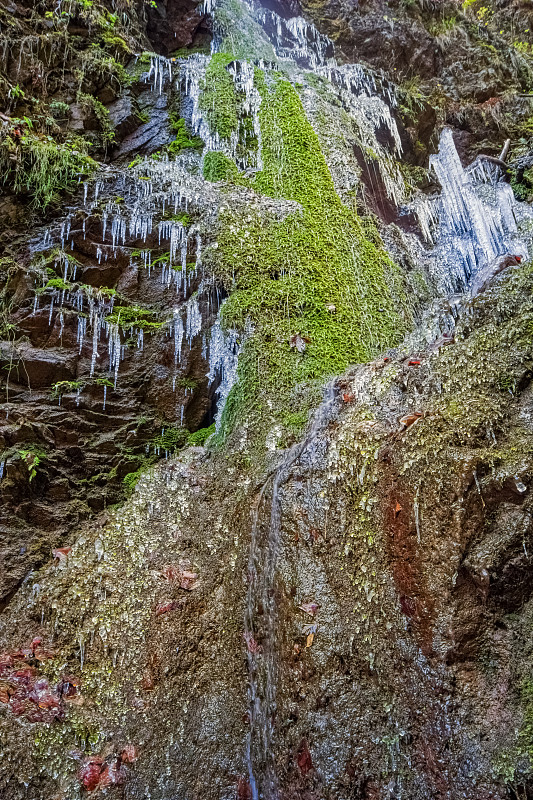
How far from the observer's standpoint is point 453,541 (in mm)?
3250

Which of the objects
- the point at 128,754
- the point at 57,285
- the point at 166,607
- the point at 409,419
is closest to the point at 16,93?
the point at 57,285

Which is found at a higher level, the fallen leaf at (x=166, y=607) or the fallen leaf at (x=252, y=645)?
the fallen leaf at (x=166, y=607)

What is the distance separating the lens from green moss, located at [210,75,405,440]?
6.33m

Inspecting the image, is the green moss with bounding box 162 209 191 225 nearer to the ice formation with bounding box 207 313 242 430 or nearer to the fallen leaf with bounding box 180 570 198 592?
the ice formation with bounding box 207 313 242 430

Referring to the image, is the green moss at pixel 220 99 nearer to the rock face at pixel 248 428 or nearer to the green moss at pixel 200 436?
the rock face at pixel 248 428

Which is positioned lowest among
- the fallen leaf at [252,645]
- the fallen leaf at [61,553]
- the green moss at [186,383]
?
the fallen leaf at [252,645]

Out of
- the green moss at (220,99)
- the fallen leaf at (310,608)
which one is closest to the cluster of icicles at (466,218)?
the green moss at (220,99)

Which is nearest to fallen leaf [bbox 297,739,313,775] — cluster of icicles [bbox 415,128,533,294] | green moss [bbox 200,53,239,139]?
cluster of icicles [bbox 415,128,533,294]

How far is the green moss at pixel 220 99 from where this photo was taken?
890cm

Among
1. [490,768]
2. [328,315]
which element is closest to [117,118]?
[328,315]

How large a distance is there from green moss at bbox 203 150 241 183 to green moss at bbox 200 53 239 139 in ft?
1.88

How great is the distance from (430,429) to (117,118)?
827 cm

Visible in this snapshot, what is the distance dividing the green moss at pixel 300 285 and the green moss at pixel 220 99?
0.96 m

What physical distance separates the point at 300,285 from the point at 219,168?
282 centimetres
